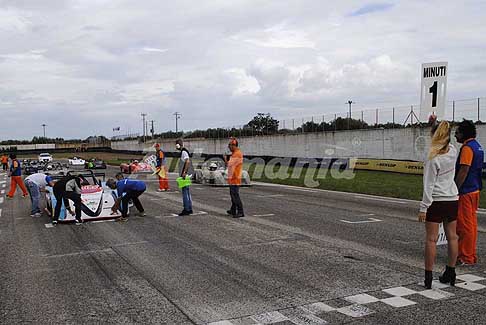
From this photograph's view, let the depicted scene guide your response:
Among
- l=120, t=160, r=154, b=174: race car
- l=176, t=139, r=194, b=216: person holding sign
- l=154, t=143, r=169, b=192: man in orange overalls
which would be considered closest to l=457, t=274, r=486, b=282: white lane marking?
l=176, t=139, r=194, b=216: person holding sign

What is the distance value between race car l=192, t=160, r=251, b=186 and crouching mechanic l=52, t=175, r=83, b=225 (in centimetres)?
1091

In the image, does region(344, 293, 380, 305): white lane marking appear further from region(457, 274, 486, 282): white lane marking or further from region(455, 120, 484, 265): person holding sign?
region(455, 120, 484, 265): person holding sign

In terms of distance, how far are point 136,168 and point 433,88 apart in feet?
82.0

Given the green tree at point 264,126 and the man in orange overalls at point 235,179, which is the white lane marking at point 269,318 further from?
the green tree at point 264,126

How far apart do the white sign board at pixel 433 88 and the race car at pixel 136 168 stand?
24331mm

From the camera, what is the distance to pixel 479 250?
25.5 ft

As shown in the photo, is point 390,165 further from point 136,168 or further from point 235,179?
point 235,179

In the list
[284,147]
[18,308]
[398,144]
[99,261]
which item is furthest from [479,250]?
[284,147]

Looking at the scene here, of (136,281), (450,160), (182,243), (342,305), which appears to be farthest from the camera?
(182,243)

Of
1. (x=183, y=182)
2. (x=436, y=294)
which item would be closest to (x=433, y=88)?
(x=183, y=182)

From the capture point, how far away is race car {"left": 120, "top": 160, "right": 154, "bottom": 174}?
33188mm

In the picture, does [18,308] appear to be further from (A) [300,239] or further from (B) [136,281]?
(A) [300,239]

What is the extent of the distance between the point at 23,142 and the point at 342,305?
4896 inches

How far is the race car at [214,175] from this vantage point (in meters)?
21.9
